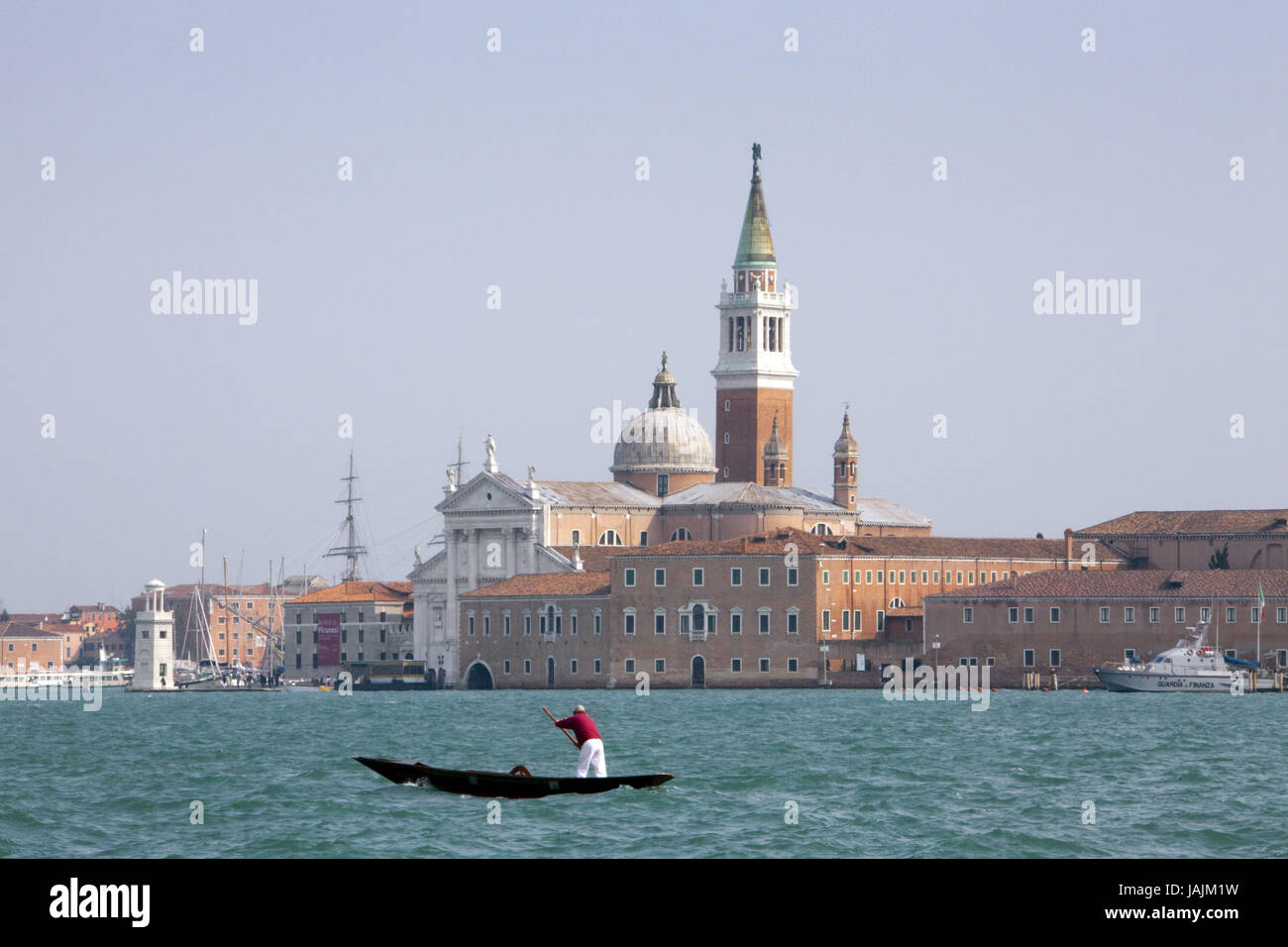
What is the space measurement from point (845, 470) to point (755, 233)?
37.4 ft

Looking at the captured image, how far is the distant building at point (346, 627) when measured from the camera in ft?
359

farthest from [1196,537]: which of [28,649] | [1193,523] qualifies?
[28,649]

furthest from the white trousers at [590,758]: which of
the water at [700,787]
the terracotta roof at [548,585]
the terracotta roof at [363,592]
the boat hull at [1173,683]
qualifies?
the terracotta roof at [363,592]

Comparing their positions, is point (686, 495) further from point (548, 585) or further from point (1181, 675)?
point (1181, 675)

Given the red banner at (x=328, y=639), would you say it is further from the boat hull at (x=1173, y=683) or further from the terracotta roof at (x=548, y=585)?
the boat hull at (x=1173, y=683)

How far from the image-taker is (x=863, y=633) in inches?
3479

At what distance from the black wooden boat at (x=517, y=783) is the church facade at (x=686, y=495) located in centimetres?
6641

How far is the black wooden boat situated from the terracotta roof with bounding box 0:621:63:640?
141422 mm

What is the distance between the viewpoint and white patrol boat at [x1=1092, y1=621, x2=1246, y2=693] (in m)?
77.9

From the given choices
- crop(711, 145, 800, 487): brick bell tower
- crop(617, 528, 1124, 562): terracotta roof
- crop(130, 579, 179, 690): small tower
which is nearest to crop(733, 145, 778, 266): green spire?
crop(711, 145, 800, 487): brick bell tower

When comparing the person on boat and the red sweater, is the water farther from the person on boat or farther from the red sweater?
the red sweater

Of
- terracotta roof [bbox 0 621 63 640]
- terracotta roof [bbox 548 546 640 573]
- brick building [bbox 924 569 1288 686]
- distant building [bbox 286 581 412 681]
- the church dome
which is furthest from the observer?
terracotta roof [bbox 0 621 63 640]
